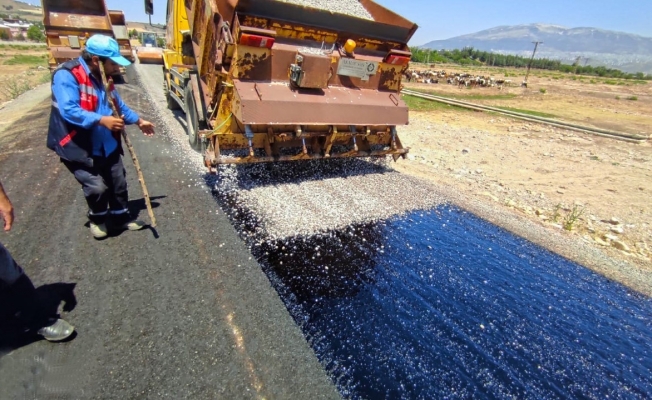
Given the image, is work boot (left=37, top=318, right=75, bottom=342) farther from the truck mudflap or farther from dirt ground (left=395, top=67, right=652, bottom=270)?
dirt ground (left=395, top=67, right=652, bottom=270)

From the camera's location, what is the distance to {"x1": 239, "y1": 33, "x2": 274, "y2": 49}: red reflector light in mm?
4130

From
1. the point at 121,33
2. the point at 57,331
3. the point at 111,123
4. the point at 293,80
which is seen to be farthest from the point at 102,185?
the point at 121,33

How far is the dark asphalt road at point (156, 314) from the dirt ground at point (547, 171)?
4.33 metres

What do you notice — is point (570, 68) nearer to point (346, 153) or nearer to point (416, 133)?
point (416, 133)

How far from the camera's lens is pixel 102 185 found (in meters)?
3.18

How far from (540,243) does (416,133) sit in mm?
6203

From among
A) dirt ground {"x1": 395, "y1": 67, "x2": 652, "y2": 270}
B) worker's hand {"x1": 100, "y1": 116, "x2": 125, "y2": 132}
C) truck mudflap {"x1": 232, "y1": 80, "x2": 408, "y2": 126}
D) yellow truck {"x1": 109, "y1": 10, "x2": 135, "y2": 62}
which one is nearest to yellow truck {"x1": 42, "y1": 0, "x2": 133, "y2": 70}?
yellow truck {"x1": 109, "y1": 10, "x2": 135, "y2": 62}

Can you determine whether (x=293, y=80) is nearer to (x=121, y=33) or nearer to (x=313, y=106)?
(x=313, y=106)

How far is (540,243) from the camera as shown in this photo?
14.6ft

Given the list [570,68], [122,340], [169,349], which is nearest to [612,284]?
[169,349]

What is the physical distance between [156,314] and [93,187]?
147cm

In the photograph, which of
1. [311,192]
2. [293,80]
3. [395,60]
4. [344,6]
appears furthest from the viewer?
[344,6]

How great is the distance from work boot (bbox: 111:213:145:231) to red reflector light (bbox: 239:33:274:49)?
242cm

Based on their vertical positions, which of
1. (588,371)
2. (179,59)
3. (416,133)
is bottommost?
(588,371)
